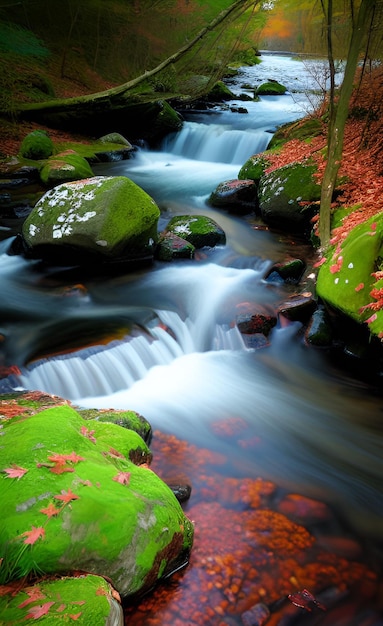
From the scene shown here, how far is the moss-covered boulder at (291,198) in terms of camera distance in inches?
358

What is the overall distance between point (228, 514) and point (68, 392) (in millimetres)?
2445

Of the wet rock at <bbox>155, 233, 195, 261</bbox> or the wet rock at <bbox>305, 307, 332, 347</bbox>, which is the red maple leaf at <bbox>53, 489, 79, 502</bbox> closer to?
the wet rock at <bbox>305, 307, 332, 347</bbox>

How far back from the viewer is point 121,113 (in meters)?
15.9

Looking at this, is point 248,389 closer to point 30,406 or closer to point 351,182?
point 30,406

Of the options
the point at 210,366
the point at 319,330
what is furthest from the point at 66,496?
the point at 319,330

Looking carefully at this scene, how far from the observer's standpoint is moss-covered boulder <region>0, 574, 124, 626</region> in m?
2.06

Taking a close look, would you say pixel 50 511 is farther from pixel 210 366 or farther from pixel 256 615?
pixel 210 366

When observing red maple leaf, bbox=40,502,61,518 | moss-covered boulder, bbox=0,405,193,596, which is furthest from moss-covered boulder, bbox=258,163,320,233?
red maple leaf, bbox=40,502,61,518

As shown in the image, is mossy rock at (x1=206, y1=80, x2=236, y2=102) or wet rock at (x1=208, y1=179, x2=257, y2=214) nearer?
wet rock at (x1=208, y1=179, x2=257, y2=214)

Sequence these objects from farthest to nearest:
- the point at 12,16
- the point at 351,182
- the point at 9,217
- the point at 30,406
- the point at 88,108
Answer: the point at 12,16 → the point at 88,108 → the point at 9,217 → the point at 351,182 → the point at 30,406

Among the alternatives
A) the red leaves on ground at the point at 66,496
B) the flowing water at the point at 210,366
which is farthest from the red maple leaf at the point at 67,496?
the flowing water at the point at 210,366

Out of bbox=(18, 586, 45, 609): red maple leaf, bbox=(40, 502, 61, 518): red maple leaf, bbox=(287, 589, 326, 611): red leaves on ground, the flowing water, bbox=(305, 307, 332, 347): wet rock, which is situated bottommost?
the flowing water

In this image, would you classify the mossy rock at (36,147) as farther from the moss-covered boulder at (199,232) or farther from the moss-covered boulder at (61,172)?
the moss-covered boulder at (199,232)

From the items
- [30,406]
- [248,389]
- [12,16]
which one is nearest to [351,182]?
[248,389]
